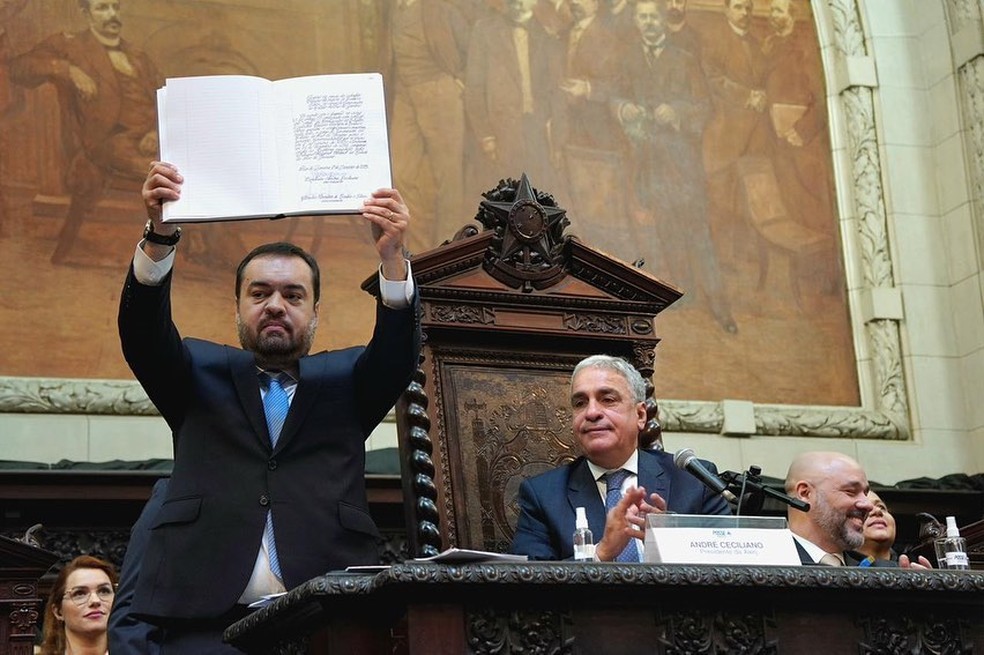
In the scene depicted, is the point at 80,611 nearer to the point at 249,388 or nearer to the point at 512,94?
the point at 249,388

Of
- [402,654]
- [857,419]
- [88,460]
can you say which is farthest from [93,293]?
[402,654]

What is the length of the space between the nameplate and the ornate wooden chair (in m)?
1.44

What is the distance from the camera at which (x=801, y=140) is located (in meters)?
10.1

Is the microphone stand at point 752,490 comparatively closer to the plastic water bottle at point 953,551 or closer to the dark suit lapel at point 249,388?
the plastic water bottle at point 953,551

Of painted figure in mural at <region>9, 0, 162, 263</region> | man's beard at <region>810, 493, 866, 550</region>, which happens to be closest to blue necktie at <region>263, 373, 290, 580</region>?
man's beard at <region>810, 493, 866, 550</region>

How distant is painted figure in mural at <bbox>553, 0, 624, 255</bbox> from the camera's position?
9477 mm

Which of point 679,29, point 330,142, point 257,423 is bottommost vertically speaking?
point 257,423

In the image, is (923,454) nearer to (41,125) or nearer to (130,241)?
(130,241)

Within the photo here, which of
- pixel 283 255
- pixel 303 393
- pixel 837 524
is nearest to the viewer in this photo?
pixel 303 393

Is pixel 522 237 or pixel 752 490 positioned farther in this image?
pixel 522 237

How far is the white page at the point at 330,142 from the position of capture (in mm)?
3609

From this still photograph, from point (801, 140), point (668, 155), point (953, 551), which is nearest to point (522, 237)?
point (953, 551)

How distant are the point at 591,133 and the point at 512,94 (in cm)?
55

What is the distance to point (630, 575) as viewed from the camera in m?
2.91
